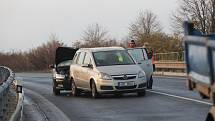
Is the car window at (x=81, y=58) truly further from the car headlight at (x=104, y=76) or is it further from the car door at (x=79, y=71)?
the car headlight at (x=104, y=76)

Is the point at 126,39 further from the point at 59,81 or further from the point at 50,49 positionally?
the point at 59,81

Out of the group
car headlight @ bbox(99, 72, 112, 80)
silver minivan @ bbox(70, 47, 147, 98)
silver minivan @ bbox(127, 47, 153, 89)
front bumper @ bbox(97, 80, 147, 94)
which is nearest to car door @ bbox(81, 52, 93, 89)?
silver minivan @ bbox(70, 47, 147, 98)

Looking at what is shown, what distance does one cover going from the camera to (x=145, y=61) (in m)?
22.5

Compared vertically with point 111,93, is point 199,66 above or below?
above

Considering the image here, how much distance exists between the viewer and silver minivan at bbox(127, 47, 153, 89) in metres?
22.3

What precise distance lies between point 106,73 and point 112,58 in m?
1.25

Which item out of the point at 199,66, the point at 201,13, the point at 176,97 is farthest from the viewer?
the point at 201,13

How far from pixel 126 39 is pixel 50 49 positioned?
11.5m

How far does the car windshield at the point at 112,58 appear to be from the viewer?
1914cm

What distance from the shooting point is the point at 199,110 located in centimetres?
1380

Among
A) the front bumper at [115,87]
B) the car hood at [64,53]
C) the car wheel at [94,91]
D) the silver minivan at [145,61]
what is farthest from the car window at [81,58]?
the car hood at [64,53]

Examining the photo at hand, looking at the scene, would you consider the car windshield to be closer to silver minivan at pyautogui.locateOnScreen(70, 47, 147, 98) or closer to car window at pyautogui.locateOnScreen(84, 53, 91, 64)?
silver minivan at pyautogui.locateOnScreen(70, 47, 147, 98)

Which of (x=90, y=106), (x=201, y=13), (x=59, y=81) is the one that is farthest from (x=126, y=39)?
(x=90, y=106)

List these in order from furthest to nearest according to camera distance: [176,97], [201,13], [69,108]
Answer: [201,13]
[176,97]
[69,108]
